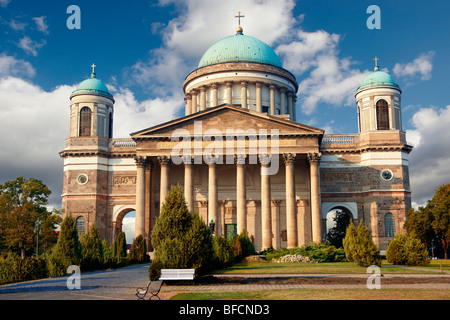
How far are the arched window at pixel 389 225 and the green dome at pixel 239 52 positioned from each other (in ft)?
80.4

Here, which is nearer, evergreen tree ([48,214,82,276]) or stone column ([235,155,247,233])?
evergreen tree ([48,214,82,276])

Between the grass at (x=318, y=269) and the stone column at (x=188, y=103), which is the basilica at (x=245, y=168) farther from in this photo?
the grass at (x=318, y=269)

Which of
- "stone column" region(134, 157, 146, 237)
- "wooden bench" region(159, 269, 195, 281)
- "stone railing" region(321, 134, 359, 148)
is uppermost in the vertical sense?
"stone railing" region(321, 134, 359, 148)

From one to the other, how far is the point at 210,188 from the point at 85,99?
783 inches

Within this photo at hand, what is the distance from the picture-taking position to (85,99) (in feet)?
183

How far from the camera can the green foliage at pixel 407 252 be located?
31172 mm

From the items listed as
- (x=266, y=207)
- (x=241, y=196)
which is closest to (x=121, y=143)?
(x=241, y=196)

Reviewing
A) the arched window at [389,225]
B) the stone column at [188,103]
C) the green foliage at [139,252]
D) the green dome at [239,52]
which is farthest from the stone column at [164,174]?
the arched window at [389,225]

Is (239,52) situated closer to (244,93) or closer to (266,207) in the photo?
(244,93)

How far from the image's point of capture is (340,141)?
179ft

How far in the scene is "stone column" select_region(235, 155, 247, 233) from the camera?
149ft

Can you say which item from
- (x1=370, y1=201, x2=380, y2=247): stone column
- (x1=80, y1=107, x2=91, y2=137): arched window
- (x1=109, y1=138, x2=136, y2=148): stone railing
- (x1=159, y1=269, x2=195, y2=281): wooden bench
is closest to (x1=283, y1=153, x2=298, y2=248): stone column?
(x1=370, y1=201, x2=380, y2=247): stone column

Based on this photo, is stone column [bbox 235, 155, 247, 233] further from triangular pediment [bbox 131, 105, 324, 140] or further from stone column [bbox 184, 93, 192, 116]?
stone column [bbox 184, 93, 192, 116]

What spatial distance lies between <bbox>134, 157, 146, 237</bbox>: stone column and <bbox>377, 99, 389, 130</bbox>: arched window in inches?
1053
